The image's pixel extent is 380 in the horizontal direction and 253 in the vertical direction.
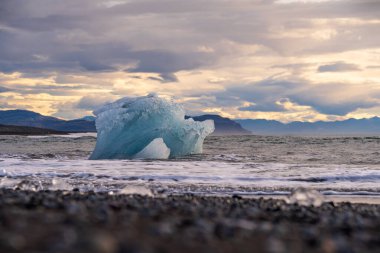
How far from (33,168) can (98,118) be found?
18.3ft

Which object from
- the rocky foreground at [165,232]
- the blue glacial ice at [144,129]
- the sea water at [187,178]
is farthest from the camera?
the blue glacial ice at [144,129]

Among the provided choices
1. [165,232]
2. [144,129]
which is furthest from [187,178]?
Answer: [165,232]

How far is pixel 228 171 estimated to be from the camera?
2005 cm

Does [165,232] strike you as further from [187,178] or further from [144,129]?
[144,129]

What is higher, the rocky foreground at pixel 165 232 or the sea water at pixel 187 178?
the rocky foreground at pixel 165 232

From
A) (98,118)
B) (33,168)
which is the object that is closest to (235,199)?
(33,168)

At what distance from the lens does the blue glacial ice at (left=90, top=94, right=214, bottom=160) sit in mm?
26141

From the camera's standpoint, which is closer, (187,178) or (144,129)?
(187,178)

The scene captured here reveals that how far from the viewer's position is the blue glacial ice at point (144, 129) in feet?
85.8

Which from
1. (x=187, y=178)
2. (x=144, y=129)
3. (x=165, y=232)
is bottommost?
(x=187, y=178)

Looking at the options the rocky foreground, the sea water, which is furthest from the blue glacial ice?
the rocky foreground

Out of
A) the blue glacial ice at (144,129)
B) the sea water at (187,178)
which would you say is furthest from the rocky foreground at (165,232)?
the blue glacial ice at (144,129)

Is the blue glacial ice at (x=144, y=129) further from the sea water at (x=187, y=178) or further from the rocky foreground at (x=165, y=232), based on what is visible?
A: the rocky foreground at (x=165, y=232)

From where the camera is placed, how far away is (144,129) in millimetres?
27578
